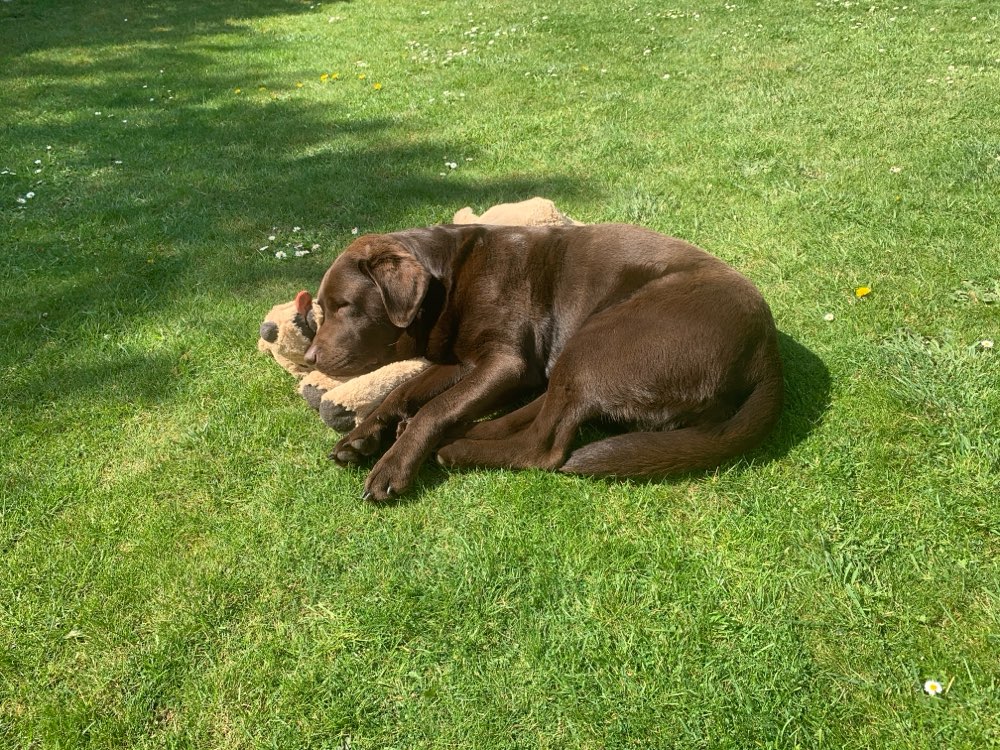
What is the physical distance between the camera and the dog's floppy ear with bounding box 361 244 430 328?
309 centimetres

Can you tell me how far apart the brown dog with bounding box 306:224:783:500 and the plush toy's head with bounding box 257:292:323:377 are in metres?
0.09

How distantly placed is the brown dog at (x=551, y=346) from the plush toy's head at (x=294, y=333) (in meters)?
0.09

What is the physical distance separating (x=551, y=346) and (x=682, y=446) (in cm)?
80

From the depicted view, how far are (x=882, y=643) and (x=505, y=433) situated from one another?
1.48m

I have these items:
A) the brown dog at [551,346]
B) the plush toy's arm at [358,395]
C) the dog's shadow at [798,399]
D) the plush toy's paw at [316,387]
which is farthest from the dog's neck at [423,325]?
the dog's shadow at [798,399]

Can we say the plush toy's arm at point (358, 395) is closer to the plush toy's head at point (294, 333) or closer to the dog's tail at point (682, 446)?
the plush toy's head at point (294, 333)

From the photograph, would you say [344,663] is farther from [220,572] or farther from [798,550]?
[798,550]

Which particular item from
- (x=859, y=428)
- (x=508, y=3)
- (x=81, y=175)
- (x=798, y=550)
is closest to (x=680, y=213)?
(x=859, y=428)

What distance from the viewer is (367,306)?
3.20m

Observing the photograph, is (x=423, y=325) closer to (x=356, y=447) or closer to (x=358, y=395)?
(x=358, y=395)

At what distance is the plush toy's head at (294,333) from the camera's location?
10.7ft

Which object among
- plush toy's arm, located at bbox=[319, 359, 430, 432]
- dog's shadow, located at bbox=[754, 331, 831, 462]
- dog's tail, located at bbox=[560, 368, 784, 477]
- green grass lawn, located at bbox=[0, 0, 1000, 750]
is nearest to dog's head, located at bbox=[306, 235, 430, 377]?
plush toy's arm, located at bbox=[319, 359, 430, 432]

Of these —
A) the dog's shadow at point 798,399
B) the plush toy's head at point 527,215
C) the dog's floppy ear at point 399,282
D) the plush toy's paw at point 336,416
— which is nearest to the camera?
the dog's shadow at point 798,399

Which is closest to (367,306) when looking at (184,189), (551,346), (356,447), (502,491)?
(356,447)
